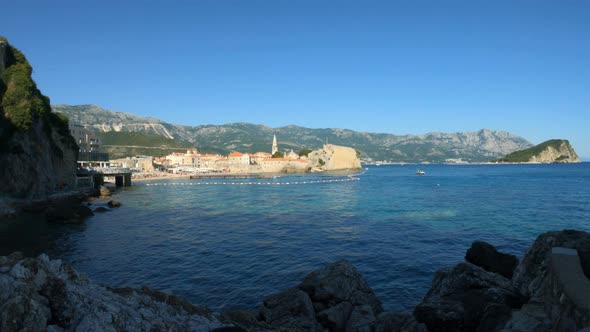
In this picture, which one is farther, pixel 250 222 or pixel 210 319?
pixel 250 222

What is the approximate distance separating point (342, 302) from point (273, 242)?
13.9 metres

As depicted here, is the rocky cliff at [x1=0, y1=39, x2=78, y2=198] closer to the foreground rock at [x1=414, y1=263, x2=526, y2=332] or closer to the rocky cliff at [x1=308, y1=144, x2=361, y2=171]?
the foreground rock at [x1=414, y1=263, x2=526, y2=332]

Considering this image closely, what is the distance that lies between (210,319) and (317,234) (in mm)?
19520

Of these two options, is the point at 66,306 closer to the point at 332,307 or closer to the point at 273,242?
the point at 332,307

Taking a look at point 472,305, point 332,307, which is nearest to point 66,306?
point 332,307

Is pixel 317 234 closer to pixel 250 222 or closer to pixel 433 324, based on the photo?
pixel 250 222

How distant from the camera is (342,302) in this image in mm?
13188

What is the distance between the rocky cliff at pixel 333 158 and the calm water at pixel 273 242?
439 ft

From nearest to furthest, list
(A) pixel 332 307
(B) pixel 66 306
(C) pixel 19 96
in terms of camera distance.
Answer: (B) pixel 66 306 → (A) pixel 332 307 → (C) pixel 19 96

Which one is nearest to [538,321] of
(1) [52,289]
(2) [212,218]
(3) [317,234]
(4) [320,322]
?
(4) [320,322]

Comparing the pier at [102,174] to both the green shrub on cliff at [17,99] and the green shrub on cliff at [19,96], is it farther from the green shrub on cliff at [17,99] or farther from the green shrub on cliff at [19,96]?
the green shrub on cliff at [19,96]

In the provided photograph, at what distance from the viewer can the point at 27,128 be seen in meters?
43.8

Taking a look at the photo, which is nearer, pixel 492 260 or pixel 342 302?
pixel 342 302

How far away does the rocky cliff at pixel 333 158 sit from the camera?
590 feet
